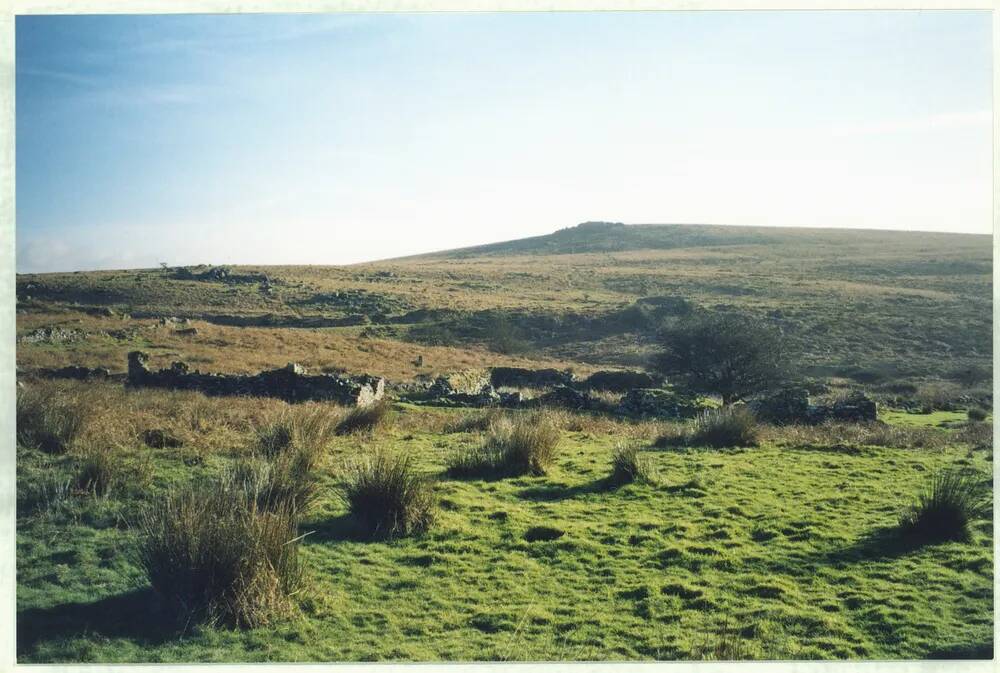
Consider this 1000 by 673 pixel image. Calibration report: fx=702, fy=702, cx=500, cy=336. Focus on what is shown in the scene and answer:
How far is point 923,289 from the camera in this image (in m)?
67.5

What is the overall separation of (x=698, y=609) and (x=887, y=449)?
35.3 feet

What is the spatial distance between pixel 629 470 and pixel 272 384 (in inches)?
471

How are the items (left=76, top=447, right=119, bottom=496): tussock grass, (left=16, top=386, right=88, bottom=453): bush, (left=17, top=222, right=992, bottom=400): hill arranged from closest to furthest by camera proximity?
(left=76, top=447, right=119, bottom=496): tussock grass → (left=16, top=386, right=88, bottom=453): bush → (left=17, top=222, right=992, bottom=400): hill

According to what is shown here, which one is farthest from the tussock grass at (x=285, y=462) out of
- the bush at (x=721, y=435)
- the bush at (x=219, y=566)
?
the bush at (x=721, y=435)

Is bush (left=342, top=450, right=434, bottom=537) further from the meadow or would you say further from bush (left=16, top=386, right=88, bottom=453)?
bush (left=16, top=386, right=88, bottom=453)

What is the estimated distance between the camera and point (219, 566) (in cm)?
608

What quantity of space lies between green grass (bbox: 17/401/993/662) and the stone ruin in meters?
8.07

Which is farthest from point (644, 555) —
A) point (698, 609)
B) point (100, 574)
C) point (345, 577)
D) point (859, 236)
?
point (859, 236)

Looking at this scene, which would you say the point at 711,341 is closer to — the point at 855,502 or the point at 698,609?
the point at 855,502

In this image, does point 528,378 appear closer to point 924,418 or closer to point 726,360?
point 726,360

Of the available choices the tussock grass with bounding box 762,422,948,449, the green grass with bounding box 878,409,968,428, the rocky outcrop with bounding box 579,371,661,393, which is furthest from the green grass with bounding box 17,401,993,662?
the rocky outcrop with bounding box 579,371,661,393

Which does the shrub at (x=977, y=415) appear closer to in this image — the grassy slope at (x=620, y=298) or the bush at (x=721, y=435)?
the bush at (x=721, y=435)

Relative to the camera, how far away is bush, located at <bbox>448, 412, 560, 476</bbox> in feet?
38.1

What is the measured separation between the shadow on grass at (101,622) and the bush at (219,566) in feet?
0.56
